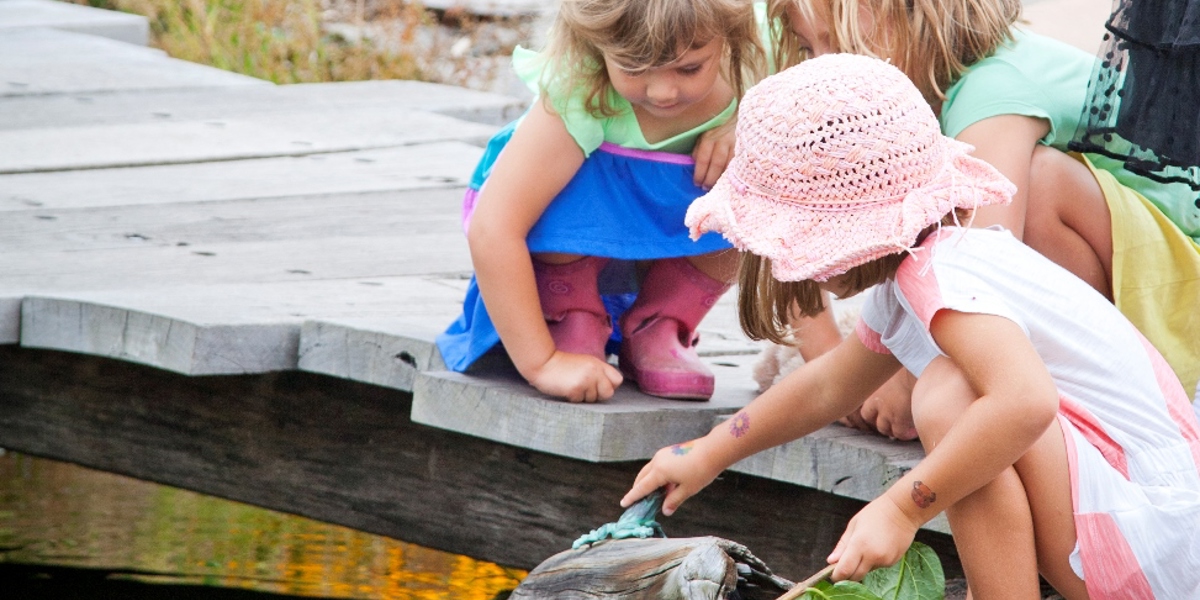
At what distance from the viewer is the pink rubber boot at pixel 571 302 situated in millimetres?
2723

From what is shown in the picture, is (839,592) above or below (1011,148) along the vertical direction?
below

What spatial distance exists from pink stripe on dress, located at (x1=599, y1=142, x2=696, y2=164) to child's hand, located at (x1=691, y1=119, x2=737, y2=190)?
25mm

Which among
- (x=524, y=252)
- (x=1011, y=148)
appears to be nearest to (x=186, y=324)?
(x=524, y=252)

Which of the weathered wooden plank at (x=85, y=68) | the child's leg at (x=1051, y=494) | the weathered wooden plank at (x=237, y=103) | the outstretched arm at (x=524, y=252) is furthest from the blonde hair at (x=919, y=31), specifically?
the weathered wooden plank at (x=85, y=68)

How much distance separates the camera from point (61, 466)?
4.70 m

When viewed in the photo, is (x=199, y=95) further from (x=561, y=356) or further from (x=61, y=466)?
(x=561, y=356)

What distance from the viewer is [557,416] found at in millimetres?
2496

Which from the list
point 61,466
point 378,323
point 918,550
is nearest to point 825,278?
point 918,550

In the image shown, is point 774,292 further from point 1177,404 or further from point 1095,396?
point 1177,404

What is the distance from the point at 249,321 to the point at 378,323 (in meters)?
0.24

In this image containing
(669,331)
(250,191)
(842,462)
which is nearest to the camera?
(842,462)

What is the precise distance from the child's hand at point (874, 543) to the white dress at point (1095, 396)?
242mm

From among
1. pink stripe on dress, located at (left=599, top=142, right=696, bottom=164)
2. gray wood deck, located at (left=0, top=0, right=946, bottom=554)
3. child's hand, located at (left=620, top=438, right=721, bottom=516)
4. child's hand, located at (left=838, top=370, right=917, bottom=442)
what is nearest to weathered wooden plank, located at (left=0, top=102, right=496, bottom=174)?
gray wood deck, located at (left=0, top=0, right=946, bottom=554)

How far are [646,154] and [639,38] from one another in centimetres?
25
